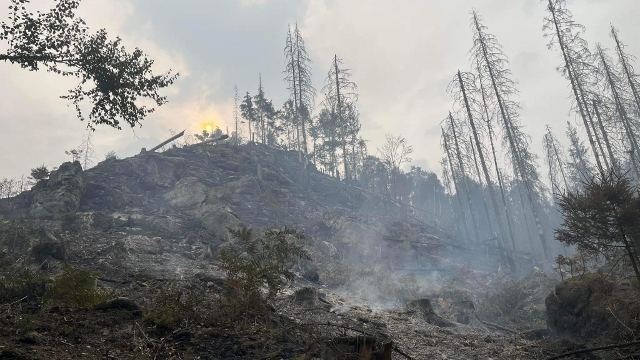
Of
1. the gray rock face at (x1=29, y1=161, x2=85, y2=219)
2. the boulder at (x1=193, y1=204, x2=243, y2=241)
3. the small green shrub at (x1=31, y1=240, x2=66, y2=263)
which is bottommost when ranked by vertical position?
the small green shrub at (x1=31, y1=240, x2=66, y2=263)

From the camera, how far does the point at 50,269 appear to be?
10047mm

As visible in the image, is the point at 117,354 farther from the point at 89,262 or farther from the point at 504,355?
the point at 89,262

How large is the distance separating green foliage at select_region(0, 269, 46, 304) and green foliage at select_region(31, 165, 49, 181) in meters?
18.8

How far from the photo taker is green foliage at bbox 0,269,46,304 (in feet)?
20.6

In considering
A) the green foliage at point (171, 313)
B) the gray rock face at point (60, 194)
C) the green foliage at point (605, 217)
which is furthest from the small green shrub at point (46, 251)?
the green foliage at point (605, 217)

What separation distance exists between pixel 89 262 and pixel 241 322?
8.39m

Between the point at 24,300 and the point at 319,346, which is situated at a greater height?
the point at 24,300

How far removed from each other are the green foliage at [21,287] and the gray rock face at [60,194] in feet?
45.9

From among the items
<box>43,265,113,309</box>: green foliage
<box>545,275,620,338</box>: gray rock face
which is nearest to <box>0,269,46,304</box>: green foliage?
<box>43,265,113,309</box>: green foliage

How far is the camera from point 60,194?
19750 mm

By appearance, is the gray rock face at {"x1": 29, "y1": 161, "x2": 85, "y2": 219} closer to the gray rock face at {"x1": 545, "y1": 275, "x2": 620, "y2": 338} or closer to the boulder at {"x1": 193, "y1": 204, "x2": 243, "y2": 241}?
the boulder at {"x1": 193, "y1": 204, "x2": 243, "y2": 241}

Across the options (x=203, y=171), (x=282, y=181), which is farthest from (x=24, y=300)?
(x=282, y=181)

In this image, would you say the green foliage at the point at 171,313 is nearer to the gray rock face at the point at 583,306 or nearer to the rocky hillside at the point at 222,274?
the rocky hillside at the point at 222,274

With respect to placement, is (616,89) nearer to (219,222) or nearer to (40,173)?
(219,222)
